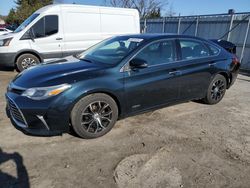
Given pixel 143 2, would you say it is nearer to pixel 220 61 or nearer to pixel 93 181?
pixel 220 61

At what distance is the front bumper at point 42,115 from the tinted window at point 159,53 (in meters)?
1.53

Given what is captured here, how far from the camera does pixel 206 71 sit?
185 inches

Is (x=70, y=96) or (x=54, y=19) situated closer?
(x=70, y=96)

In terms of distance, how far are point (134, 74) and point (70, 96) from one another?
109 cm

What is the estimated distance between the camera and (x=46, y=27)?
746 cm

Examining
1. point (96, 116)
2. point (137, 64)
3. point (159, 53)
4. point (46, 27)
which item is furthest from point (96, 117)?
point (46, 27)

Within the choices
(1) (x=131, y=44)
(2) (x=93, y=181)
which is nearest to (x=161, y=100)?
(1) (x=131, y=44)

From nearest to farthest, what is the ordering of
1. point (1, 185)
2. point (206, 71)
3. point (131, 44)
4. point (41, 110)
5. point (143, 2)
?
point (1, 185), point (41, 110), point (131, 44), point (206, 71), point (143, 2)

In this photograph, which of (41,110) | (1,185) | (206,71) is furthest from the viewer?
(206,71)

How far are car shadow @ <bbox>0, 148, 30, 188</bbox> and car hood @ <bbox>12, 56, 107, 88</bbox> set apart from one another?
0.98 m

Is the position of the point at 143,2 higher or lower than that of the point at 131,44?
higher

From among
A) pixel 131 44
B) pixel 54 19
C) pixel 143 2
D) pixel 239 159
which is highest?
pixel 143 2

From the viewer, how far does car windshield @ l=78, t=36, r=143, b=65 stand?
12.6 ft

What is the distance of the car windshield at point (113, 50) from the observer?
3.84 m
